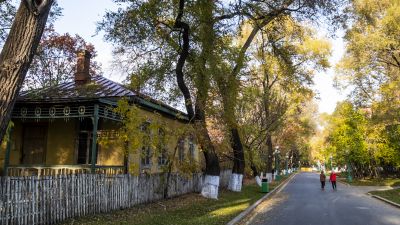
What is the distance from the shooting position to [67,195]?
38.9 ft

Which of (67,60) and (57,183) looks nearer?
(57,183)

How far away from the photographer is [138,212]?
1407 centimetres

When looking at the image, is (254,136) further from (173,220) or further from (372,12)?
(173,220)

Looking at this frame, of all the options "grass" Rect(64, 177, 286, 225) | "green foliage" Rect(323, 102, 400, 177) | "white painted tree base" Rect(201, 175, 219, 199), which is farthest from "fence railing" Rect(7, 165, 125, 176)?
"green foliage" Rect(323, 102, 400, 177)

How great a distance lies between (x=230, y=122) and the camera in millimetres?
19891

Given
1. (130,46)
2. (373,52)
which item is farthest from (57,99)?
(373,52)

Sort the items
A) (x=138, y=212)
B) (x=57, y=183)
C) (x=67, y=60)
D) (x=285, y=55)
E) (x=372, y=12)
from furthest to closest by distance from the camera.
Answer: (x=67, y=60) → (x=372, y=12) → (x=285, y=55) → (x=138, y=212) → (x=57, y=183)

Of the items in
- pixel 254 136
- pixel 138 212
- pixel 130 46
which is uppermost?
pixel 130 46

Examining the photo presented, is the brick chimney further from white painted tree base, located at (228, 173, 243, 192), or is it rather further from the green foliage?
the green foliage

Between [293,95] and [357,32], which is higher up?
[357,32]

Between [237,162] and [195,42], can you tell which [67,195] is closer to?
[195,42]

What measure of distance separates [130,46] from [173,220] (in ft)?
26.9

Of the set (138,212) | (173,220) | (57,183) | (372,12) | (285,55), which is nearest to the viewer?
(57,183)

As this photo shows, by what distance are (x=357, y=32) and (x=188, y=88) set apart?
17011mm
